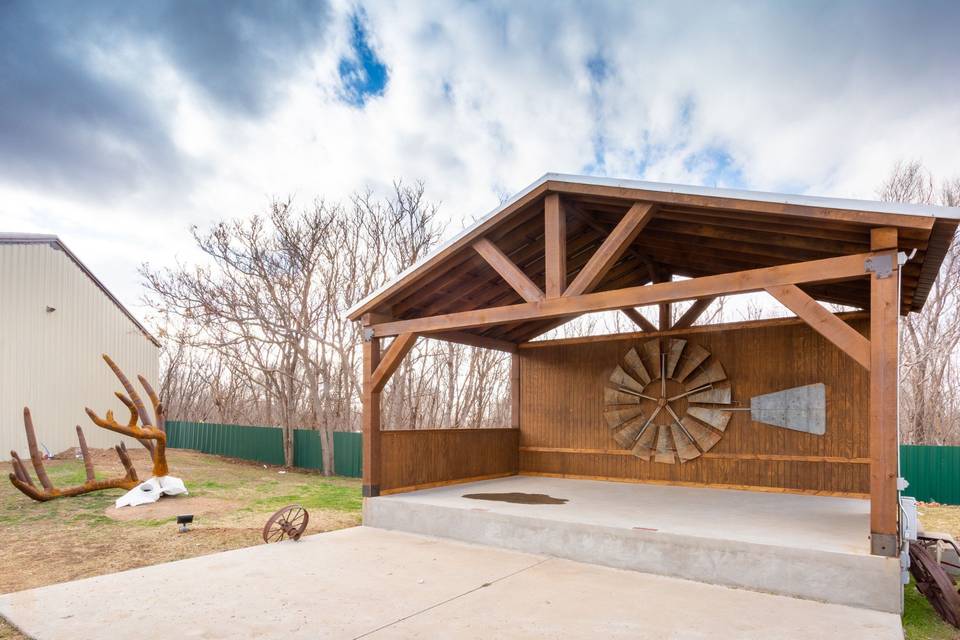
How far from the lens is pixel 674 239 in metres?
7.00

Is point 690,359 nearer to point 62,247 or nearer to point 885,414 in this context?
point 885,414

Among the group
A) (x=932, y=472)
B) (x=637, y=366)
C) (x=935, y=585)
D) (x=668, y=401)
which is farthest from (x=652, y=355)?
(x=932, y=472)

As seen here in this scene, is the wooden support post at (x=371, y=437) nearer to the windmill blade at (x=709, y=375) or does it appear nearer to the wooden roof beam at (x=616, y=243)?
the wooden roof beam at (x=616, y=243)

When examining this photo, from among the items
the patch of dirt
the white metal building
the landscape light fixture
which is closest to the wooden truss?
the landscape light fixture

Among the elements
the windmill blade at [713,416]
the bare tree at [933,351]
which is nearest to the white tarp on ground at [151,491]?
the windmill blade at [713,416]

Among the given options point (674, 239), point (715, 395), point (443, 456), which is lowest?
point (443, 456)

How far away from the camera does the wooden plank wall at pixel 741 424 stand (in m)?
7.07

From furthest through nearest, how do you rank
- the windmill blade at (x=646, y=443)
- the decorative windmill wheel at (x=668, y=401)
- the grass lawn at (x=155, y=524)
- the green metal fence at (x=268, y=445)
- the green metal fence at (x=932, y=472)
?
1. the green metal fence at (x=268, y=445)
2. the green metal fence at (x=932, y=472)
3. the windmill blade at (x=646, y=443)
4. the decorative windmill wheel at (x=668, y=401)
5. the grass lawn at (x=155, y=524)

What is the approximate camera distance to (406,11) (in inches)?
436

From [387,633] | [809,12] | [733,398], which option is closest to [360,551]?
[387,633]

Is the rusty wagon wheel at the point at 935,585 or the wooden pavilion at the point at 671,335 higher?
the wooden pavilion at the point at 671,335

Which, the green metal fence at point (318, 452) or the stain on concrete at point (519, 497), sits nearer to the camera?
the stain on concrete at point (519, 497)

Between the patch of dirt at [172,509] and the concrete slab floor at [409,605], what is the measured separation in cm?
353

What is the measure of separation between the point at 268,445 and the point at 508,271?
1201 cm
